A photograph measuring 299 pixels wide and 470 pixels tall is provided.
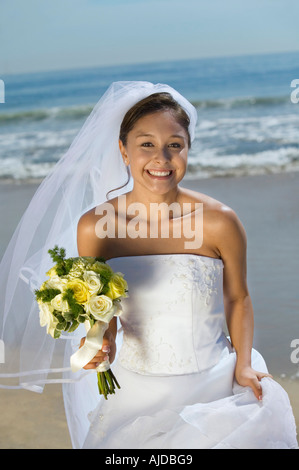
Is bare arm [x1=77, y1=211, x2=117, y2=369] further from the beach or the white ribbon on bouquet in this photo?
the beach

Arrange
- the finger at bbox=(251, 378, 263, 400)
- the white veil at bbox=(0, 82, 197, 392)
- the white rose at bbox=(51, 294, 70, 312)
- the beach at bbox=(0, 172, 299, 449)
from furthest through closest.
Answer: the beach at bbox=(0, 172, 299, 449)
the white veil at bbox=(0, 82, 197, 392)
the finger at bbox=(251, 378, 263, 400)
the white rose at bbox=(51, 294, 70, 312)

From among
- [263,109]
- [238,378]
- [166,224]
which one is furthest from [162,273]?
[263,109]

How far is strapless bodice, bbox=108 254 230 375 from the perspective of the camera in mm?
2615

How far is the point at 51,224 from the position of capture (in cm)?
313

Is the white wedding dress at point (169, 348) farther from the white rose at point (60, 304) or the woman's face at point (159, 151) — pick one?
the white rose at point (60, 304)

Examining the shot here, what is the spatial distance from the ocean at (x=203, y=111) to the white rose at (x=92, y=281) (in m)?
8.01

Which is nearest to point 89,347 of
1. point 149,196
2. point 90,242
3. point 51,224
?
point 90,242

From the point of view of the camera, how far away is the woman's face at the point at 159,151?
8.41ft

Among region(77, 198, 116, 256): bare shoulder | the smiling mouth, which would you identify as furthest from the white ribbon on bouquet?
the smiling mouth

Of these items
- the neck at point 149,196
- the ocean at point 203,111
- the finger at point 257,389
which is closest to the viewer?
the finger at point 257,389

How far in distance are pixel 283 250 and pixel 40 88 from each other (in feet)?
46.1

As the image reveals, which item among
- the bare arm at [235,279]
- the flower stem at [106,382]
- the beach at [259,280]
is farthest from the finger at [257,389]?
the beach at [259,280]

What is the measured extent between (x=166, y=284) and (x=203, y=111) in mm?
13537

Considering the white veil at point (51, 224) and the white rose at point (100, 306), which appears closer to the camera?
the white rose at point (100, 306)
